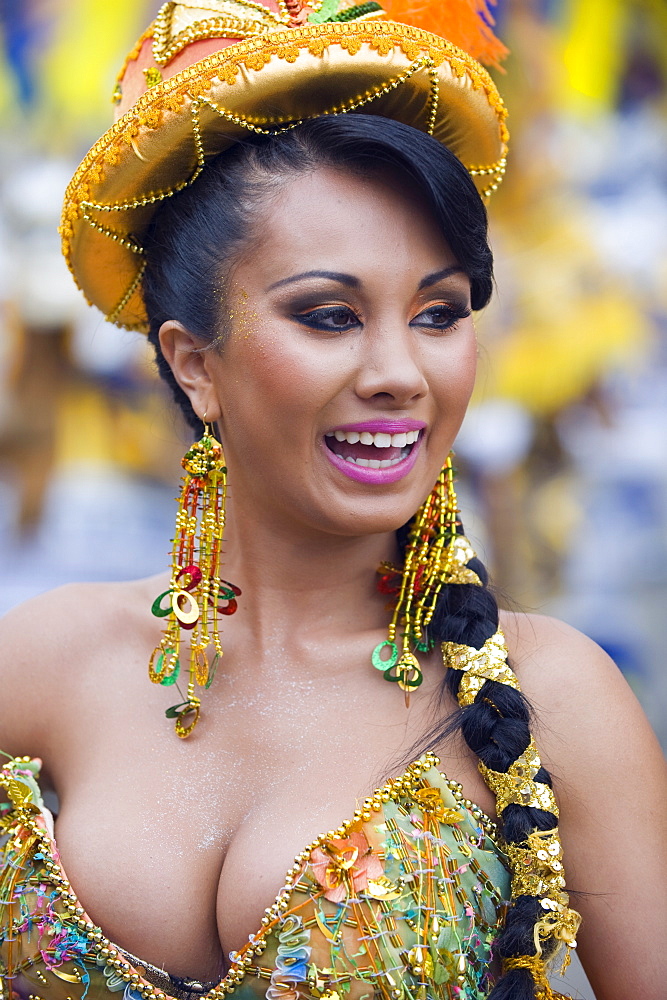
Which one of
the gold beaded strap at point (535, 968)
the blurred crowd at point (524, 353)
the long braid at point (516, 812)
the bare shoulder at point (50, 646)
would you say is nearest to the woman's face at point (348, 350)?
the long braid at point (516, 812)

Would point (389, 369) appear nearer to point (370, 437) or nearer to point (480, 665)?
point (370, 437)

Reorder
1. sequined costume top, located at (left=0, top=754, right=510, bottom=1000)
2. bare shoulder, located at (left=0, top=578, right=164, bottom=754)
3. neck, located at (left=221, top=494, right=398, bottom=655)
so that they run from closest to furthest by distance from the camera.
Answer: sequined costume top, located at (left=0, top=754, right=510, bottom=1000) → neck, located at (left=221, top=494, right=398, bottom=655) → bare shoulder, located at (left=0, top=578, right=164, bottom=754)

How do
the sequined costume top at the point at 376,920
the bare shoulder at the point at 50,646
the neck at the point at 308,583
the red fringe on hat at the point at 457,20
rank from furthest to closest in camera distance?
the bare shoulder at the point at 50,646 → the neck at the point at 308,583 → the red fringe on hat at the point at 457,20 → the sequined costume top at the point at 376,920

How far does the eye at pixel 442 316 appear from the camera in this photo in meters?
1.70

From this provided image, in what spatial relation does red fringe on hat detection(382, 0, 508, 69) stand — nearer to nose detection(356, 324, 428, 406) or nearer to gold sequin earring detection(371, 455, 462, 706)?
nose detection(356, 324, 428, 406)

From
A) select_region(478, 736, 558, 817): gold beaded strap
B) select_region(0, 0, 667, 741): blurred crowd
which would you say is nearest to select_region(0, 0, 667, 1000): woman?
select_region(478, 736, 558, 817): gold beaded strap

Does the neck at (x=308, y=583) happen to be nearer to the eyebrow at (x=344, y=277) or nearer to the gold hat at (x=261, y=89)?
the eyebrow at (x=344, y=277)

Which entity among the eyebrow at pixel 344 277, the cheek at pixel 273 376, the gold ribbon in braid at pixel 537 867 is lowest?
the gold ribbon in braid at pixel 537 867

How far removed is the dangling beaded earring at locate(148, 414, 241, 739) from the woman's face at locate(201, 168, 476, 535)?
17cm

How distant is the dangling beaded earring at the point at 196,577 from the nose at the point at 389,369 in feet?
1.23

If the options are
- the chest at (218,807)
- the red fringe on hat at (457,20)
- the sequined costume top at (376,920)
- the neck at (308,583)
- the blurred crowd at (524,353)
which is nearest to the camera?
the sequined costume top at (376,920)

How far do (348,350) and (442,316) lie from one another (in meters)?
0.21

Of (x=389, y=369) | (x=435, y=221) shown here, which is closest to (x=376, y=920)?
(x=389, y=369)

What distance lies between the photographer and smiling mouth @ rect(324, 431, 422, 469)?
1.67 meters
